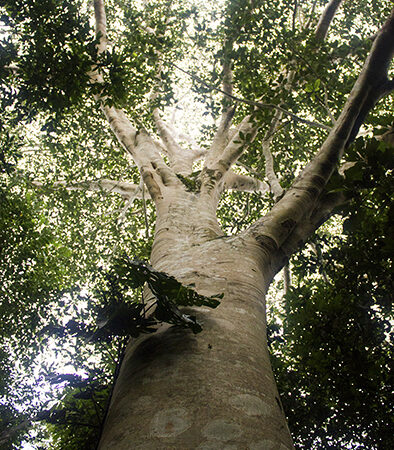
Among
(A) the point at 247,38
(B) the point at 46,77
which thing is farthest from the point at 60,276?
(A) the point at 247,38

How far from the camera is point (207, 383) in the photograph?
1229 millimetres

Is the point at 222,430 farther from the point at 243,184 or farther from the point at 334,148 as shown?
Result: the point at 243,184

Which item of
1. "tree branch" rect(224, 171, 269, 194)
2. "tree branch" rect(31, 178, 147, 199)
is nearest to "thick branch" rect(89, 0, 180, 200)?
"tree branch" rect(224, 171, 269, 194)

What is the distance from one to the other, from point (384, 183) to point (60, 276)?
6.01m

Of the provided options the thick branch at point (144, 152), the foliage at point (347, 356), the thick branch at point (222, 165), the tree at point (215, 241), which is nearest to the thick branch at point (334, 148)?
the tree at point (215, 241)

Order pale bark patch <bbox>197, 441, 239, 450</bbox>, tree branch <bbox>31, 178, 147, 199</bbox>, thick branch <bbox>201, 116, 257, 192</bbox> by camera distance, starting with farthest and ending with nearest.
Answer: tree branch <bbox>31, 178, 147, 199</bbox>
thick branch <bbox>201, 116, 257, 192</bbox>
pale bark patch <bbox>197, 441, 239, 450</bbox>

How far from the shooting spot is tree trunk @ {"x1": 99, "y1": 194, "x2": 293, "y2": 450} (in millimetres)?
1032

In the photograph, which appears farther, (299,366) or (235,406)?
(299,366)

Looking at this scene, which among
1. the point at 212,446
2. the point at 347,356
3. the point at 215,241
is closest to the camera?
the point at 212,446

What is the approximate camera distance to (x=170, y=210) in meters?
3.56

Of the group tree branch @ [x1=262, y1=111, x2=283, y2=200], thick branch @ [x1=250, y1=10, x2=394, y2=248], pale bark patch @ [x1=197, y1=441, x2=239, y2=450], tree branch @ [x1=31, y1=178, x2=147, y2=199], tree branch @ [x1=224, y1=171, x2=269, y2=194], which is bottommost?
pale bark patch @ [x1=197, y1=441, x2=239, y2=450]

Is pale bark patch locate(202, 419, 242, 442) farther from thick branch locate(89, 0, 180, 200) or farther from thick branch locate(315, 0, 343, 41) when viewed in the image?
thick branch locate(315, 0, 343, 41)

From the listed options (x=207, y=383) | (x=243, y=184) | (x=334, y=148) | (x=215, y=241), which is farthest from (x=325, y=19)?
(x=207, y=383)

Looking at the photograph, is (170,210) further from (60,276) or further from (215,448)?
(60,276)
